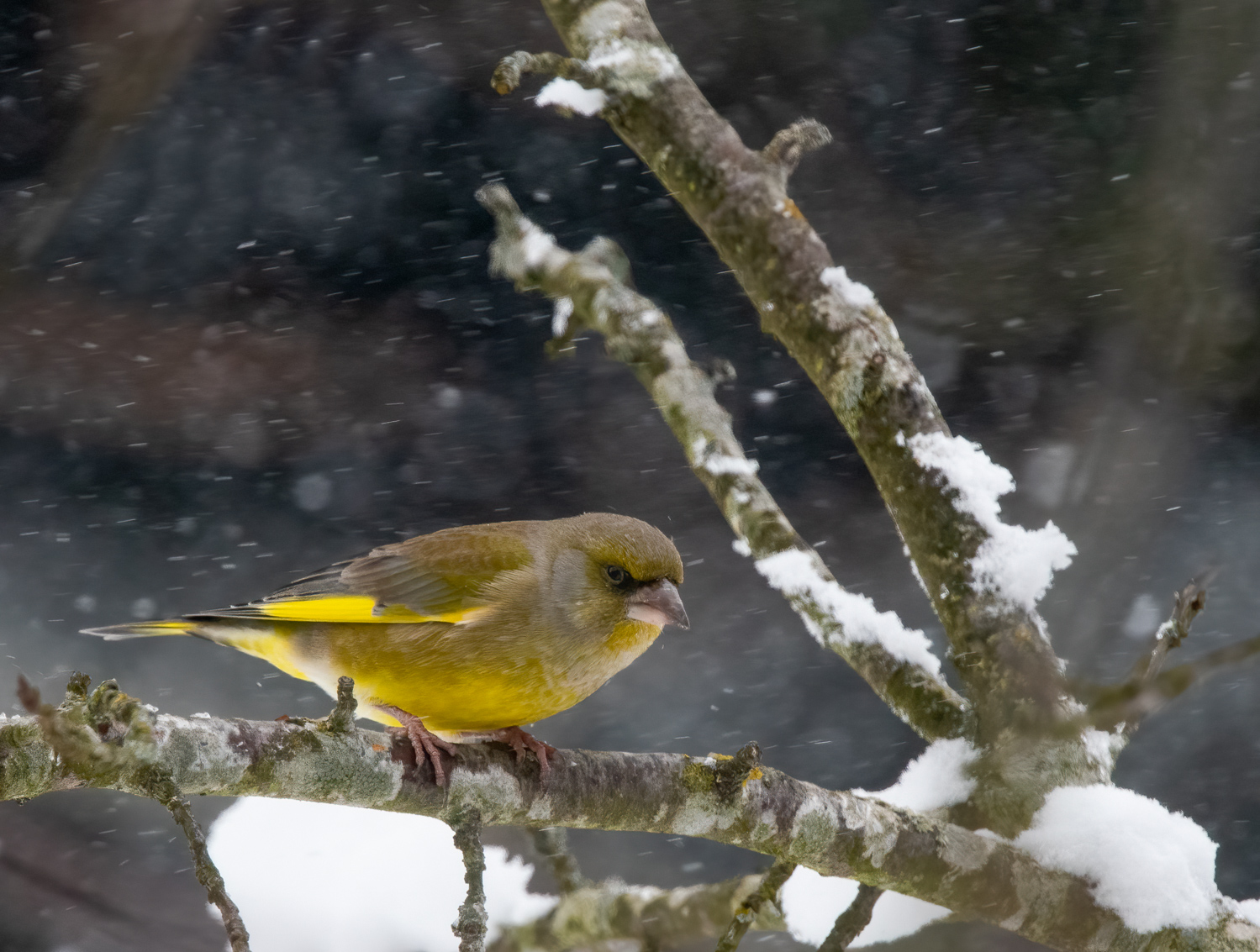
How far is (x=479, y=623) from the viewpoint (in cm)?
153

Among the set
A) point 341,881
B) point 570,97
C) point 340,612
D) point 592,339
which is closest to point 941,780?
point 340,612

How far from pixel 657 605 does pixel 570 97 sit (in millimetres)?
1066

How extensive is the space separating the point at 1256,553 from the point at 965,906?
2.51 metres

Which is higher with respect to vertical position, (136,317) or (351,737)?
(351,737)

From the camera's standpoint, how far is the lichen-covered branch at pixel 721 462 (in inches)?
66.1

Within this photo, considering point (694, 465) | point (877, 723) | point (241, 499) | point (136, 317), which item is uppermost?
point (694, 465)

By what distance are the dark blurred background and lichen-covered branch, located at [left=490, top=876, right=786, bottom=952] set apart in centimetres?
124

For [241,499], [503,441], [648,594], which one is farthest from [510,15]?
[648,594]

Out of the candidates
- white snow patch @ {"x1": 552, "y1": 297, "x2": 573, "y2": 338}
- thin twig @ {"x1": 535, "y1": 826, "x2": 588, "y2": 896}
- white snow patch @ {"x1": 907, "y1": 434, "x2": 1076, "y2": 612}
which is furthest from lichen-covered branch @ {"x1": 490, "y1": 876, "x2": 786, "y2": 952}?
white snow patch @ {"x1": 552, "y1": 297, "x2": 573, "y2": 338}

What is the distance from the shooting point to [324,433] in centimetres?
343

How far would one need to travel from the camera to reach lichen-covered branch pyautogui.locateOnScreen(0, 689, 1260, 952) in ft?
3.32

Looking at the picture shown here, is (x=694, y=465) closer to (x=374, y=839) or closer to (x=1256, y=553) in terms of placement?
(x=374, y=839)

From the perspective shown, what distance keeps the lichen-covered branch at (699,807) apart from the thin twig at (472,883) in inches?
1.3

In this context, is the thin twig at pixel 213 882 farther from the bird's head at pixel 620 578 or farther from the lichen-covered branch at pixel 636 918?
the lichen-covered branch at pixel 636 918
